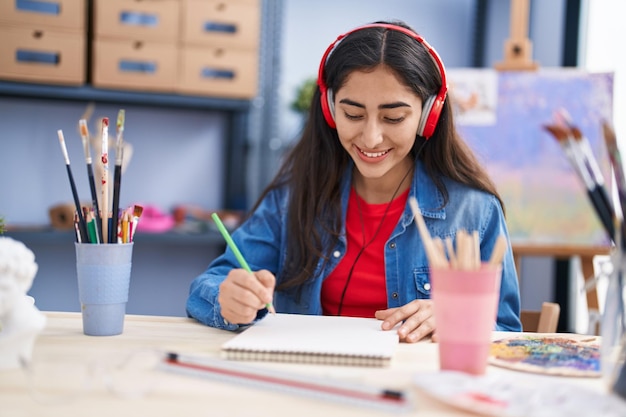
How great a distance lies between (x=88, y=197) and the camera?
2.90 meters

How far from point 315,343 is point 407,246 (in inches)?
20.2

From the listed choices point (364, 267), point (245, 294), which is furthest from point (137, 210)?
point (364, 267)

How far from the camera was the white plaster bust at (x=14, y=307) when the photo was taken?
837 mm

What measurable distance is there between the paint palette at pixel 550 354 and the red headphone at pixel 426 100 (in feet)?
1.58

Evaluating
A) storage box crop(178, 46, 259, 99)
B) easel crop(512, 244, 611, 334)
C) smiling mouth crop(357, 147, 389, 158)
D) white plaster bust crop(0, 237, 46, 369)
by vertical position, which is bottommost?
easel crop(512, 244, 611, 334)

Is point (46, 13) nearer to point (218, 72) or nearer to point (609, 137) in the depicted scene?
point (218, 72)

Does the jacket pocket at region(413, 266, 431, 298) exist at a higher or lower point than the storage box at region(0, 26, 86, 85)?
lower

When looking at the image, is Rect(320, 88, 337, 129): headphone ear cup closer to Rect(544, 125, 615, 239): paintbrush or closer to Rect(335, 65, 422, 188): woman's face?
Rect(335, 65, 422, 188): woman's face

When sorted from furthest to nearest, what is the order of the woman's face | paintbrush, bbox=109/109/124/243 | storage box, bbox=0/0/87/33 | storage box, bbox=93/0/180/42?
storage box, bbox=93/0/180/42, storage box, bbox=0/0/87/33, the woman's face, paintbrush, bbox=109/109/124/243

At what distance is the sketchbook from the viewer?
90cm

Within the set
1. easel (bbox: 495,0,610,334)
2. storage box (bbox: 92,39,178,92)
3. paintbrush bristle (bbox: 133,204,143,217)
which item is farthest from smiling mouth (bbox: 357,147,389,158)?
storage box (bbox: 92,39,178,92)

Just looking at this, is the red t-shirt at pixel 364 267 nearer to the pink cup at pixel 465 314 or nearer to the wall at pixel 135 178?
the pink cup at pixel 465 314

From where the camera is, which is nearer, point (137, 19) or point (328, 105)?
point (328, 105)

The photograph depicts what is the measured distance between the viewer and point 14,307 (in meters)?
0.85
